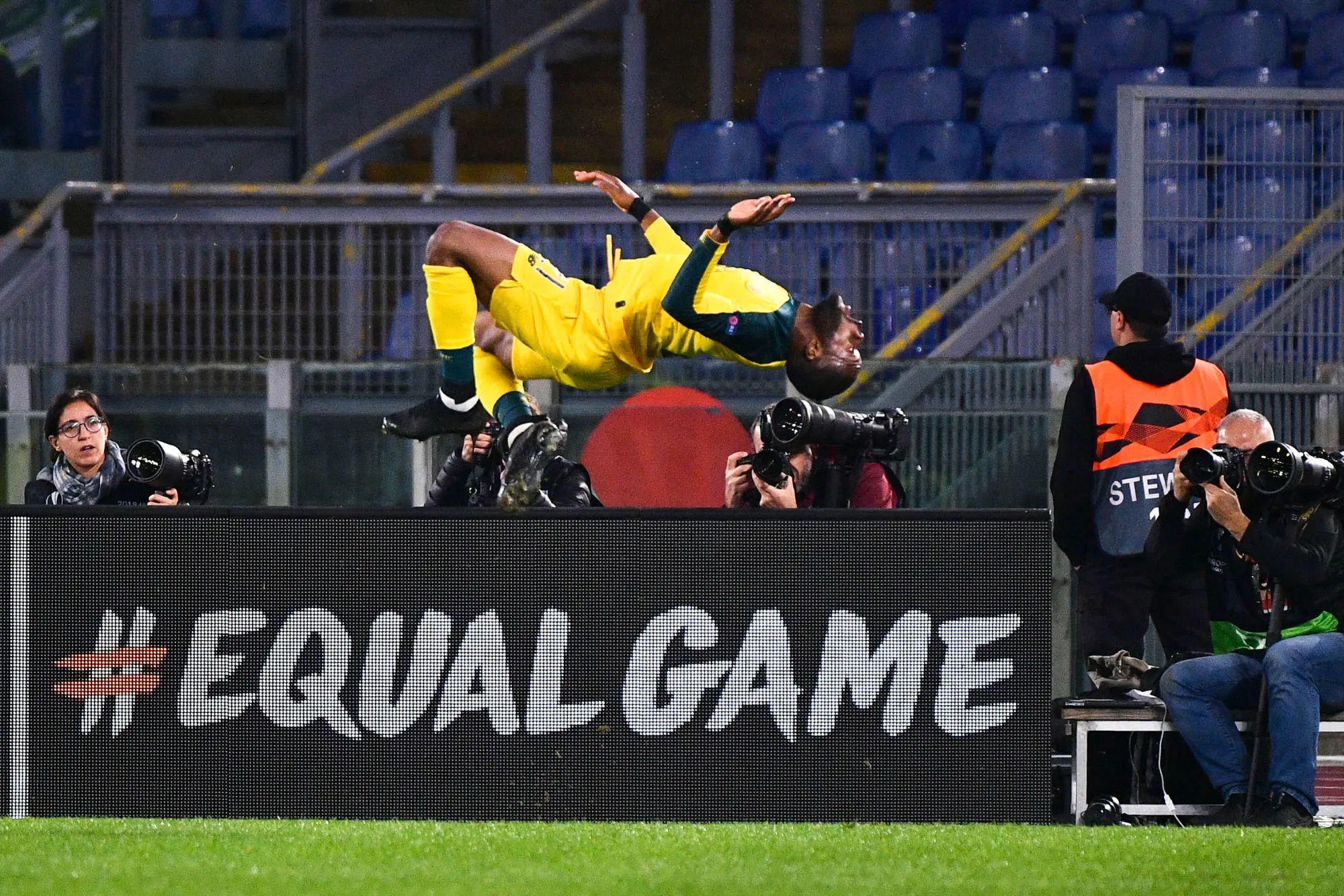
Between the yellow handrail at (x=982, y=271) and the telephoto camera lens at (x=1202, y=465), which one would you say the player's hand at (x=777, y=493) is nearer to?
the telephoto camera lens at (x=1202, y=465)

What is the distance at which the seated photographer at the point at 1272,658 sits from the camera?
5770 mm

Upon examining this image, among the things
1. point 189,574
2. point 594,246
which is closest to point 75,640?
point 189,574

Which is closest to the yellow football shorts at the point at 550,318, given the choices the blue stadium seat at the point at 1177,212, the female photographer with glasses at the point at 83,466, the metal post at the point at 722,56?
the female photographer with glasses at the point at 83,466

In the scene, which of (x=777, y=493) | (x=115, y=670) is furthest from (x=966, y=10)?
(x=115, y=670)

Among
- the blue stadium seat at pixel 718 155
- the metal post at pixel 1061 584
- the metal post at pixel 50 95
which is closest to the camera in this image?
the metal post at pixel 1061 584

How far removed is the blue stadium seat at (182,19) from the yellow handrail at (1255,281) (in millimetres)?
7006

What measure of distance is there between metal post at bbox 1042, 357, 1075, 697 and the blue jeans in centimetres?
146

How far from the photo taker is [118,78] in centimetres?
1230

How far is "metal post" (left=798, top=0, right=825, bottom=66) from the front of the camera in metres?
12.0

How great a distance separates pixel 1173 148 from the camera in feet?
26.5

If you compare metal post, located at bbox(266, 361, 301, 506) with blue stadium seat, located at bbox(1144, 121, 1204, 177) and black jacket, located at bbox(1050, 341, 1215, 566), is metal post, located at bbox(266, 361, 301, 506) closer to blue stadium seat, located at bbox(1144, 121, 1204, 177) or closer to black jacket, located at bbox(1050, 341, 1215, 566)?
black jacket, located at bbox(1050, 341, 1215, 566)

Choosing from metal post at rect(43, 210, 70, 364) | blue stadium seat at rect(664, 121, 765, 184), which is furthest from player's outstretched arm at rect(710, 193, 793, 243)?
blue stadium seat at rect(664, 121, 765, 184)

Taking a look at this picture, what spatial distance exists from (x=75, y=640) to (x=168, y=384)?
355 centimetres

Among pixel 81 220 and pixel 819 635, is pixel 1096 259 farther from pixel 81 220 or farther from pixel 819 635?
pixel 819 635
